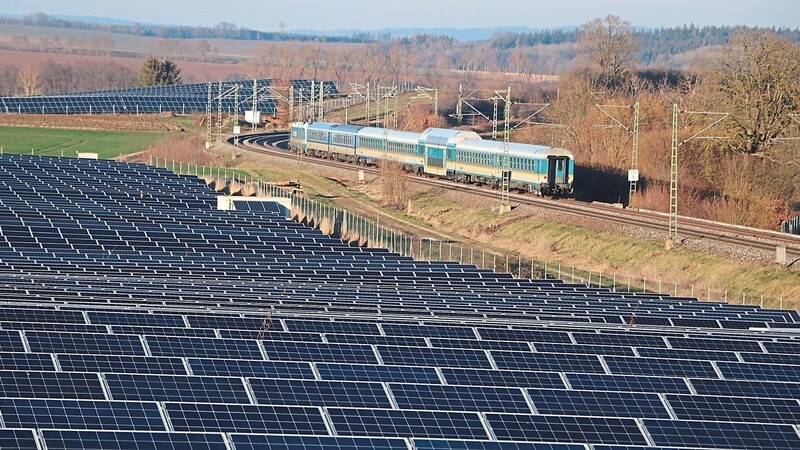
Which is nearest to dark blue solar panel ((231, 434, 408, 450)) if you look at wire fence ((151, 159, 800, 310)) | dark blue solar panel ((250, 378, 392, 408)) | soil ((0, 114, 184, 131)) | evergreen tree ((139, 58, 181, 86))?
dark blue solar panel ((250, 378, 392, 408))

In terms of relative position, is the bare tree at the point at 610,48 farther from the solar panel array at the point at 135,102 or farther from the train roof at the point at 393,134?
the train roof at the point at 393,134

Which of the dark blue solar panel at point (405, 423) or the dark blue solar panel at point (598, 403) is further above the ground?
the dark blue solar panel at point (405, 423)

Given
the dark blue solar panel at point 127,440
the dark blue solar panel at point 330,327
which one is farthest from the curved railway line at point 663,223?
the dark blue solar panel at point 127,440

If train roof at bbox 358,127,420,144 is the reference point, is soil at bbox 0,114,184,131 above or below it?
below

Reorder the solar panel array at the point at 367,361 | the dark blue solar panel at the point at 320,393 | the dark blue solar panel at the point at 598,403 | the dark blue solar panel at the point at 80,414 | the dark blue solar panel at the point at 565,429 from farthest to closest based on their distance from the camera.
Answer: the dark blue solar panel at the point at 598,403 < the dark blue solar panel at the point at 320,393 < the dark blue solar panel at the point at 565,429 < the solar panel array at the point at 367,361 < the dark blue solar panel at the point at 80,414

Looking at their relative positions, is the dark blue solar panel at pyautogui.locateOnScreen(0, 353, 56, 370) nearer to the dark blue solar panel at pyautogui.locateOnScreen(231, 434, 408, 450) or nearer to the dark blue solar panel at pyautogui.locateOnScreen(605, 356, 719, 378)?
the dark blue solar panel at pyautogui.locateOnScreen(231, 434, 408, 450)

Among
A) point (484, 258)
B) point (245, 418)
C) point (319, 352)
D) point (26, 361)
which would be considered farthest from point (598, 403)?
point (484, 258)
